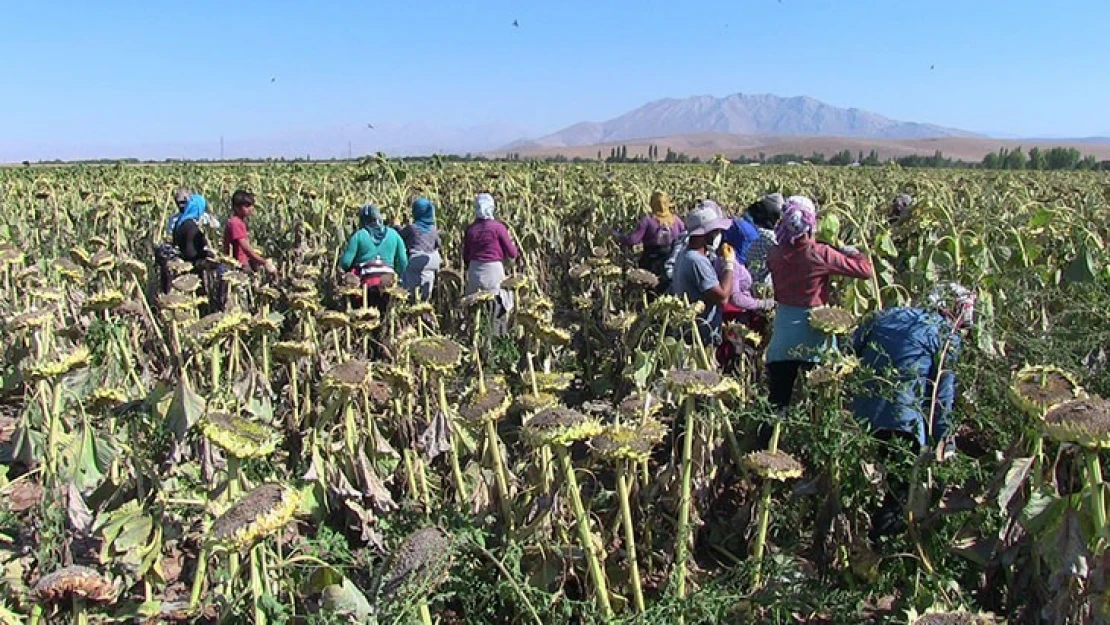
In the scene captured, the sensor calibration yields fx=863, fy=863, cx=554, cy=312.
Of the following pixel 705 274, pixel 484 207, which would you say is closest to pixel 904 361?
pixel 705 274

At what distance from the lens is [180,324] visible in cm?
374

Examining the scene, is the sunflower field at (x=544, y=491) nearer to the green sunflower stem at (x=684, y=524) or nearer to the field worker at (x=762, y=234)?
the green sunflower stem at (x=684, y=524)

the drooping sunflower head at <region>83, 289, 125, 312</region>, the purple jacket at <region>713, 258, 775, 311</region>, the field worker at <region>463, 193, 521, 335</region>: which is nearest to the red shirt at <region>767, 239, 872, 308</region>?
the purple jacket at <region>713, 258, 775, 311</region>

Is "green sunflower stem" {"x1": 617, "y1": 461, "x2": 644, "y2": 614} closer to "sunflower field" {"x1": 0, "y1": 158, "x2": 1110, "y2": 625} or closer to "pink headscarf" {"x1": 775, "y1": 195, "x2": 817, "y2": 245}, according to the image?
"sunflower field" {"x1": 0, "y1": 158, "x2": 1110, "y2": 625}

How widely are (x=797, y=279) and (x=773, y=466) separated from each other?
1.83 metres

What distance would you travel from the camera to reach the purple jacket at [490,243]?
6.72 metres

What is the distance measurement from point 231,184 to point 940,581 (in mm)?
12955

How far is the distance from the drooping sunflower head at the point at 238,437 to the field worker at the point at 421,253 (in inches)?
193

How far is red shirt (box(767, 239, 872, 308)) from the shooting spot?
4.20m

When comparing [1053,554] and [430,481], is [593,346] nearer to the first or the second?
[430,481]

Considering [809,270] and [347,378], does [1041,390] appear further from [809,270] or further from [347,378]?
[809,270]

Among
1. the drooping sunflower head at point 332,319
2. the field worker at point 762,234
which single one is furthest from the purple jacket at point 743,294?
the drooping sunflower head at point 332,319

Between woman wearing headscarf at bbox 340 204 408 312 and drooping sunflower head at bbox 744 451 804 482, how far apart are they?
3969mm

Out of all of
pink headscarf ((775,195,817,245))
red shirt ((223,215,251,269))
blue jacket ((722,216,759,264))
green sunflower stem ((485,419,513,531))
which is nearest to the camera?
green sunflower stem ((485,419,513,531))
